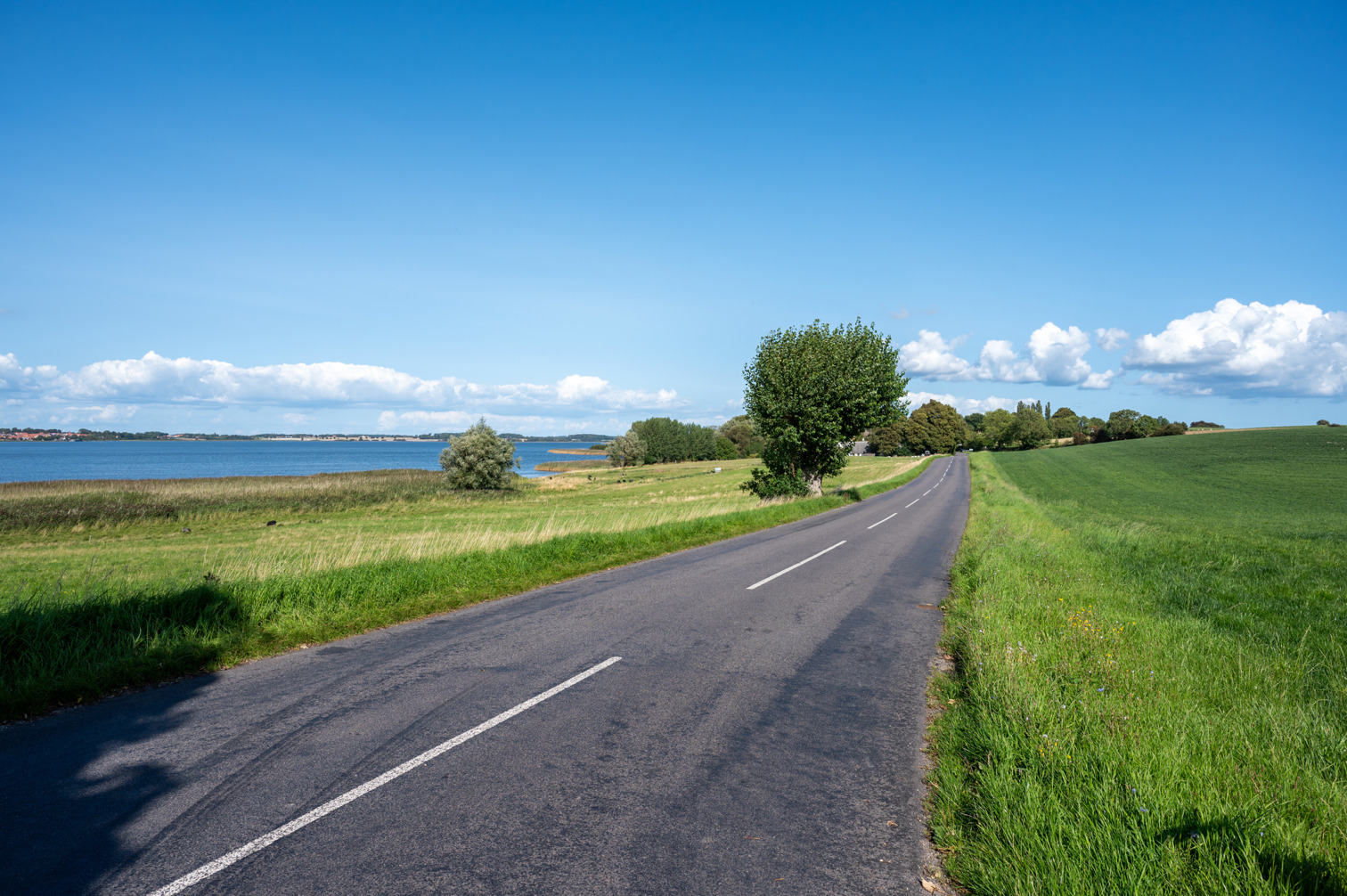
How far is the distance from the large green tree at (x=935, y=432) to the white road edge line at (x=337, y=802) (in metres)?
130

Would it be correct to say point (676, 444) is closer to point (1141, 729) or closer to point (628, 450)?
point (628, 450)

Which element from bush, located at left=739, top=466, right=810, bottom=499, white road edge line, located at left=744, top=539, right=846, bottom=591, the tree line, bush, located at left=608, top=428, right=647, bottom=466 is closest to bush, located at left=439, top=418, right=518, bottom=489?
bush, located at left=739, top=466, right=810, bottom=499

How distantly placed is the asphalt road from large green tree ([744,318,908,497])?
70.0ft

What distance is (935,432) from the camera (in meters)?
126

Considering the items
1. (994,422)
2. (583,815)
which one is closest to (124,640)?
(583,815)

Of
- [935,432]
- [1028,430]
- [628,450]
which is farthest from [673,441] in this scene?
[1028,430]

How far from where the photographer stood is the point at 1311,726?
180 inches

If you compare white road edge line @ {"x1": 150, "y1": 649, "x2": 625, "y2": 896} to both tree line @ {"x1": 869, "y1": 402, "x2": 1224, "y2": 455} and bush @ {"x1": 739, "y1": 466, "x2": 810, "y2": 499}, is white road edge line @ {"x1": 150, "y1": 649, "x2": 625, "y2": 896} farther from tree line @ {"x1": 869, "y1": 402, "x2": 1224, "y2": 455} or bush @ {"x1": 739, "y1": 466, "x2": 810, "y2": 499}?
tree line @ {"x1": 869, "y1": 402, "x2": 1224, "y2": 455}

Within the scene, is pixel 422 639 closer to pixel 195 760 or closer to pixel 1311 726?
pixel 195 760

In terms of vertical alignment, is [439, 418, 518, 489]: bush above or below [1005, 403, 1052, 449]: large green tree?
below

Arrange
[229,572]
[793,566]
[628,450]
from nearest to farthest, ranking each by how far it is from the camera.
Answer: [229,572] < [793,566] < [628,450]

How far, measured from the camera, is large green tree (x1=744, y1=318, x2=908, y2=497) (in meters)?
28.5

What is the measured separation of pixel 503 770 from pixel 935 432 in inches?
5286

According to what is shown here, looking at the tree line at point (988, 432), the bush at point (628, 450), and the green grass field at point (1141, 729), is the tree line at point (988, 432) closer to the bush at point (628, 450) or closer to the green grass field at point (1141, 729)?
the bush at point (628, 450)
